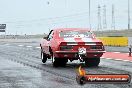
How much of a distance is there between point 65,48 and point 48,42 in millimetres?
1650

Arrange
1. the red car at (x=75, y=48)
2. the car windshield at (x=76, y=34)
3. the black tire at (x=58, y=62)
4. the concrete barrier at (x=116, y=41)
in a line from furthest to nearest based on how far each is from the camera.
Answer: the concrete barrier at (x=116, y=41), the car windshield at (x=76, y=34), the black tire at (x=58, y=62), the red car at (x=75, y=48)

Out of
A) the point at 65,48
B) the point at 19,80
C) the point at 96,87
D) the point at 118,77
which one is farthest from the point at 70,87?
the point at 65,48

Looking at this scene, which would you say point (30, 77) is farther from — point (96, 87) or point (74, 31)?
point (74, 31)

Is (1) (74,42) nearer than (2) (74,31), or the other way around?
(1) (74,42)

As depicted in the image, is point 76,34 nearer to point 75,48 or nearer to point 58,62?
point 75,48

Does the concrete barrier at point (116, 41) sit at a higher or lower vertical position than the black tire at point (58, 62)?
lower

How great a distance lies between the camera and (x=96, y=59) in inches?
675

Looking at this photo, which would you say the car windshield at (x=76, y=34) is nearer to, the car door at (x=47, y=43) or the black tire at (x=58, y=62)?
the car door at (x=47, y=43)

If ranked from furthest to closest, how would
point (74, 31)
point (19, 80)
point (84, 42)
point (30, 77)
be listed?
point (74, 31) < point (84, 42) < point (30, 77) < point (19, 80)

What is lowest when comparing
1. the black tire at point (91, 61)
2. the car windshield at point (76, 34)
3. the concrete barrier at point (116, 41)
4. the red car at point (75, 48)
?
the concrete barrier at point (116, 41)

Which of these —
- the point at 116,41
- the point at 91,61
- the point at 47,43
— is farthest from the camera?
the point at 116,41

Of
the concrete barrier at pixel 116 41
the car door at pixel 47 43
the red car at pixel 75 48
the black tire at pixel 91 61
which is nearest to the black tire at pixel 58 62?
the red car at pixel 75 48

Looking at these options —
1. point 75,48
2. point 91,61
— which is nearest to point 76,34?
point 75,48

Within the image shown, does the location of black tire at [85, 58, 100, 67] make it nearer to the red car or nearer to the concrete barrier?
the red car
